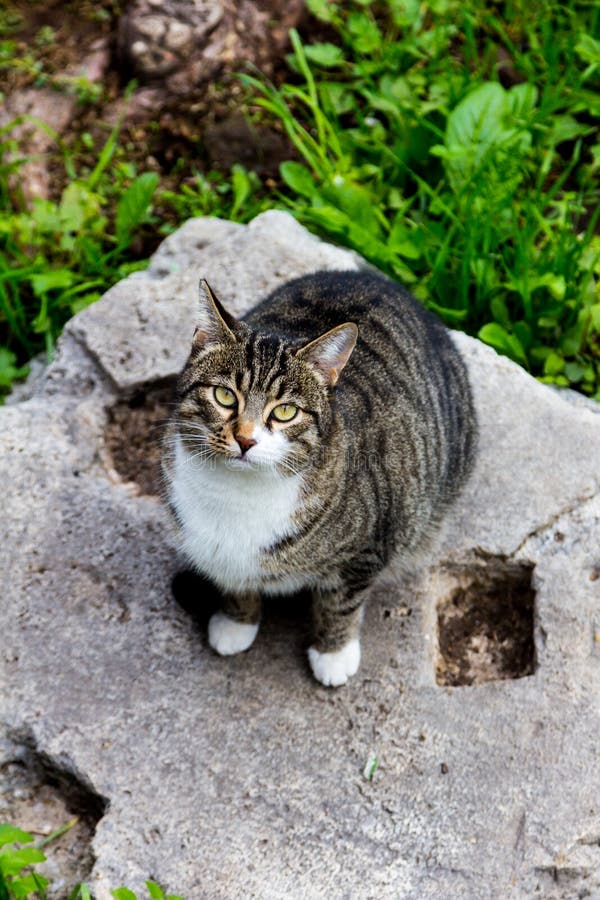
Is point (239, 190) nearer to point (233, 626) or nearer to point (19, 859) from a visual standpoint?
point (233, 626)

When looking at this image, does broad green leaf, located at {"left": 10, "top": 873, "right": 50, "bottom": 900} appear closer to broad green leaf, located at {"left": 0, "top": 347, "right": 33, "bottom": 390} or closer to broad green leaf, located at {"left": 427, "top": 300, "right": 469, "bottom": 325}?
broad green leaf, located at {"left": 0, "top": 347, "right": 33, "bottom": 390}

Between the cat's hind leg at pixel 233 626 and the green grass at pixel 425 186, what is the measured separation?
1.46m

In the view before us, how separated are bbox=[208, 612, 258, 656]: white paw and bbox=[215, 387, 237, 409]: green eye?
2.39 feet

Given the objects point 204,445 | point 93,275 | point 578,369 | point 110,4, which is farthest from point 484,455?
point 110,4

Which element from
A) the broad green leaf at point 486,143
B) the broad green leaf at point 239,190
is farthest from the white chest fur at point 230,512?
the broad green leaf at point 239,190

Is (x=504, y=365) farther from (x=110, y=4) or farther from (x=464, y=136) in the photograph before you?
(x=110, y=4)

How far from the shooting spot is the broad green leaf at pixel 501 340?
12.2 ft

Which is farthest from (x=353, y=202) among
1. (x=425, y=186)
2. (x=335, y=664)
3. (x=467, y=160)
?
(x=335, y=664)

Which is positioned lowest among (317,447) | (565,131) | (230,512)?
(565,131)

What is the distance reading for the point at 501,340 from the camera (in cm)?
374

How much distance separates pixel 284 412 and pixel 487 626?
3.45 ft

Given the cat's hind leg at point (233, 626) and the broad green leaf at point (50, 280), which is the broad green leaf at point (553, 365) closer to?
the cat's hind leg at point (233, 626)

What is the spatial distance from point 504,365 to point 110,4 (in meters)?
2.92

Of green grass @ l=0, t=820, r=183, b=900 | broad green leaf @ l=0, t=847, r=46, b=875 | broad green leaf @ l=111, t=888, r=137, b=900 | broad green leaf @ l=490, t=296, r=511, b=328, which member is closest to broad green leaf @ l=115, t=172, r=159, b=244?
broad green leaf @ l=490, t=296, r=511, b=328
